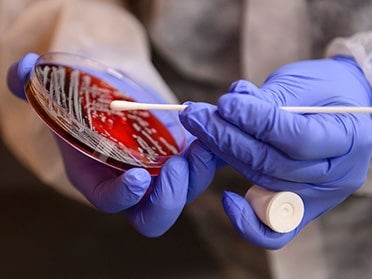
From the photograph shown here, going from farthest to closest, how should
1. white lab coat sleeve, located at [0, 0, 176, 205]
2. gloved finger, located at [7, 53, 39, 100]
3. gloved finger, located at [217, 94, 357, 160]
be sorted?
white lab coat sleeve, located at [0, 0, 176, 205] < gloved finger, located at [7, 53, 39, 100] < gloved finger, located at [217, 94, 357, 160]

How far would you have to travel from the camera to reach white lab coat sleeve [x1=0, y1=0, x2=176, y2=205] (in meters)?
0.68

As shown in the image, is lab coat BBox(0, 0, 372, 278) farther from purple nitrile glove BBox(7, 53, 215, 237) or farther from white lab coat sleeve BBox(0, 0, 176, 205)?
purple nitrile glove BBox(7, 53, 215, 237)

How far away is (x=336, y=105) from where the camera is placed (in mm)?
514

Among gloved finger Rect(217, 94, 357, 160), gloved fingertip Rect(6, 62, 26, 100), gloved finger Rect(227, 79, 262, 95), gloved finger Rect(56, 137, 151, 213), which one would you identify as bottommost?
gloved finger Rect(56, 137, 151, 213)

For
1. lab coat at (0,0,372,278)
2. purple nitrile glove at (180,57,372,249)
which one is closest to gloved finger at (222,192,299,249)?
purple nitrile glove at (180,57,372,249)

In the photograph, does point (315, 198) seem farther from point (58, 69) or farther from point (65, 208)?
point (65, 208)

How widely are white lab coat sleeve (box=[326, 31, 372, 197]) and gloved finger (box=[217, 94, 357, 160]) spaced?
125 millimetres

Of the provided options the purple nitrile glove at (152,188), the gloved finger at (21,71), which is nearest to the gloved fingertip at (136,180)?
the purple nitrile glove at (152,188)

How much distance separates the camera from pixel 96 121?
52 centimetres

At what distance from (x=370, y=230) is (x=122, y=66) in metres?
0.30

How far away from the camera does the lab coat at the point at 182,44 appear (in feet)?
2.13

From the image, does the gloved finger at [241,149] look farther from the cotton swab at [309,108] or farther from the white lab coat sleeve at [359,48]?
the white lab coat sleeve at [359,48]

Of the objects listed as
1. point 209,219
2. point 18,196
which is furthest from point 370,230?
point 18,196

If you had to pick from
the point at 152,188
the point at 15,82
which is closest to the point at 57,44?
the point at 15,82
